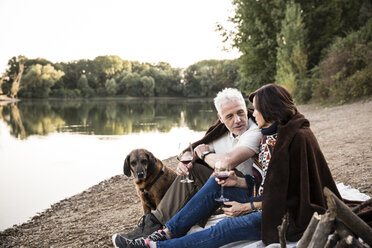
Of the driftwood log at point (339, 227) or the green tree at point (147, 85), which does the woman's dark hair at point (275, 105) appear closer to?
the driftwood log at point (339, 227)

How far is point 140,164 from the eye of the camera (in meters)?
4.29

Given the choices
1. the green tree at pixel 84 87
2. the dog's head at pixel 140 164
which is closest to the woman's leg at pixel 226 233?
the dog's head at pixel 140 164

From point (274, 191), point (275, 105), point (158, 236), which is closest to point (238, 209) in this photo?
point (274, 191)

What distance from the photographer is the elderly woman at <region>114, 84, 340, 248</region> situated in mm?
2457

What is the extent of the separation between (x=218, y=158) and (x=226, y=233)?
0.84 meters

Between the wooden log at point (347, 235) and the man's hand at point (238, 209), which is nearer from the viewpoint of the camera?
the wooden log at point (347, 235)

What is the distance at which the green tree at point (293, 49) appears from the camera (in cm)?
2064

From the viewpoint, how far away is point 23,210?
22.4ft

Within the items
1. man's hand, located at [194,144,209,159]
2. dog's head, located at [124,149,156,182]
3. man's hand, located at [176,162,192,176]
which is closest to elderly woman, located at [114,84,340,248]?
man's hand, located at [176,162,192,176]

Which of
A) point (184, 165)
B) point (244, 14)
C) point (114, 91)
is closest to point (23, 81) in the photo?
point (114, 91)

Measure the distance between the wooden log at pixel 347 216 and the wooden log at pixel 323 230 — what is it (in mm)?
41

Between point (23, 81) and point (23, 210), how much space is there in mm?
68608

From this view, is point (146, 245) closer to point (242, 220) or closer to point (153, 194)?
point (242, 220)

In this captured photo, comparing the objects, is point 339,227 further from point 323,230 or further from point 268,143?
point 268,143
